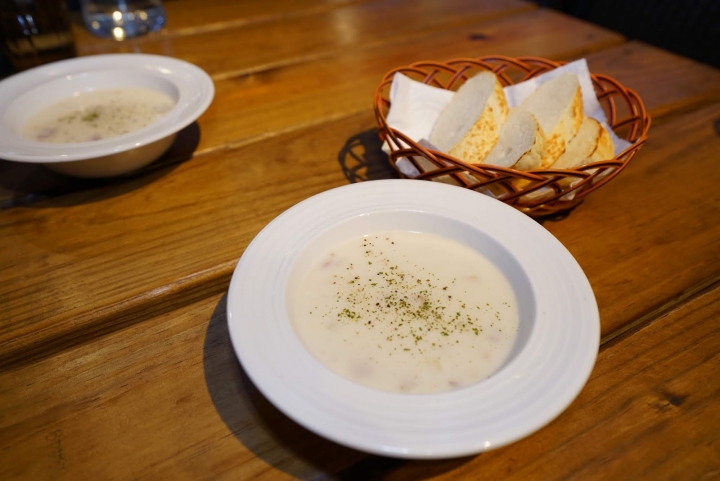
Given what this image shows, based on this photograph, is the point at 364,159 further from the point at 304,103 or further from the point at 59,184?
the point at 59,184

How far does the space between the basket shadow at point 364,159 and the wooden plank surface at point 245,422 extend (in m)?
0.51

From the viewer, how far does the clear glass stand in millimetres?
1800

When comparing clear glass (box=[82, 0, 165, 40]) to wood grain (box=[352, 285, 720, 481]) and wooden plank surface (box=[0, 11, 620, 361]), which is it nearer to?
wooden plank surface (box=[0, 11, 620, 361])

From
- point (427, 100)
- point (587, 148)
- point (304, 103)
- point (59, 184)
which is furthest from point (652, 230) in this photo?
point (59, 184)

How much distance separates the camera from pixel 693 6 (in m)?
2.23

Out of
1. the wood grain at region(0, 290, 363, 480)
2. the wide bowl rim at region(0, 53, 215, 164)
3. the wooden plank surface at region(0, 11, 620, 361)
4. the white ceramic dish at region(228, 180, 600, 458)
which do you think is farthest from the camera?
the wide bowl rim at region(0, 53, 215, 164)

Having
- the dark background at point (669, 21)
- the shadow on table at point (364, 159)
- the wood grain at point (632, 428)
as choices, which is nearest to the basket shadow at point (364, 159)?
the shadow on table at point (364, 159)

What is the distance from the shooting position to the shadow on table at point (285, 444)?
0.62 m

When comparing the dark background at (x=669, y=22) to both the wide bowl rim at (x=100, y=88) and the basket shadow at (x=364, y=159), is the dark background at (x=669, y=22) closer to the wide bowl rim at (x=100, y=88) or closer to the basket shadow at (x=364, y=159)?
the basket shadow at (x=364, y=159)

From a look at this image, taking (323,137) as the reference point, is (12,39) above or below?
above

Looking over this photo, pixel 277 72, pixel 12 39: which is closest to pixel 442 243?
pixel 277 72

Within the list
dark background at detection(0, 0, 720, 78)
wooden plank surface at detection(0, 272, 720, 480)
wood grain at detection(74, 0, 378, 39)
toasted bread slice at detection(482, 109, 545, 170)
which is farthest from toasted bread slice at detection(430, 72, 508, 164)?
dark background at detection(0, 0, 720, 78)

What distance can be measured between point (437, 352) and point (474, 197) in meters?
0.29

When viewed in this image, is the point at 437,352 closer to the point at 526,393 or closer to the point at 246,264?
the point at 526,393
